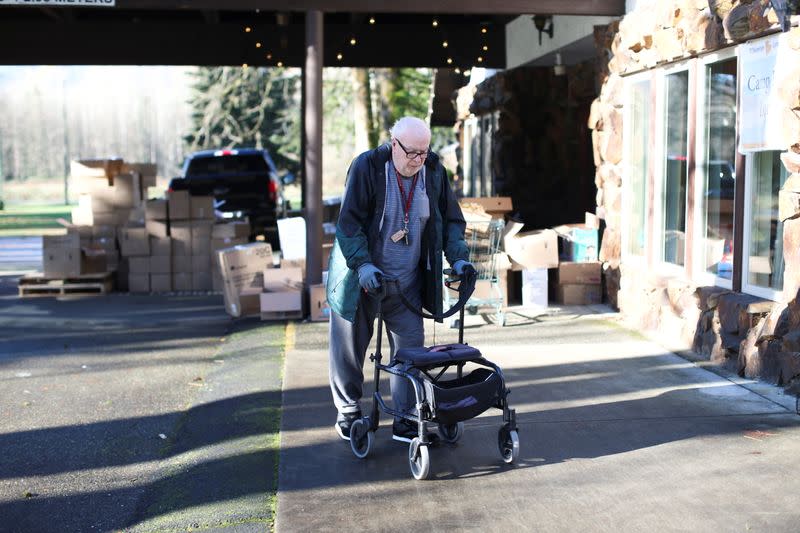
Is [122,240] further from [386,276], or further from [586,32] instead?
[386,276]

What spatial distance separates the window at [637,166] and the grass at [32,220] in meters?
16.2

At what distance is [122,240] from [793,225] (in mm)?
9795

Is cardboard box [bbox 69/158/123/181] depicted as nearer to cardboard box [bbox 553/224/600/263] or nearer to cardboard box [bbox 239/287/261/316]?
cardboard box [bbox 239/287/261/316]

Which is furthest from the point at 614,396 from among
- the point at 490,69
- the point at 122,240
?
the point at 490,69

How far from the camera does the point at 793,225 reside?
7555mm

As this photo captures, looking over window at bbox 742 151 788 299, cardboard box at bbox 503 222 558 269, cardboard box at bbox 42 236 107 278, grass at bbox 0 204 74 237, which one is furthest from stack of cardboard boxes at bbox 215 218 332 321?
grass at bbox 0 204 74 237

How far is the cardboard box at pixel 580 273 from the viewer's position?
1219 cm

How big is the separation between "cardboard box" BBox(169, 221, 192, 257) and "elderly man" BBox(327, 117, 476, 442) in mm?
8790

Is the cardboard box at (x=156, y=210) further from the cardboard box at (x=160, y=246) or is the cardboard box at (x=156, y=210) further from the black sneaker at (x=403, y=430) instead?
the black sneaker at (x=403, y=430)

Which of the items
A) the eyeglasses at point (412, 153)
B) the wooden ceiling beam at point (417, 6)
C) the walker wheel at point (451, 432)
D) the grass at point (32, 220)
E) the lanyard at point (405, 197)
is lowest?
the walker wheel at point (451, 432)

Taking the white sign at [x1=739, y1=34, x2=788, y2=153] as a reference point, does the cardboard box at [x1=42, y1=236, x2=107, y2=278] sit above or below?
below

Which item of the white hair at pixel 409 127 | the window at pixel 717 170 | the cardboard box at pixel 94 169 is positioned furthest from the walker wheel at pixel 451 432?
the cardboard box at pixel 94 169

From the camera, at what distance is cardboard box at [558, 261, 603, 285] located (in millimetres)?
12188

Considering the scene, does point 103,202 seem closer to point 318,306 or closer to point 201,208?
point 201,208
